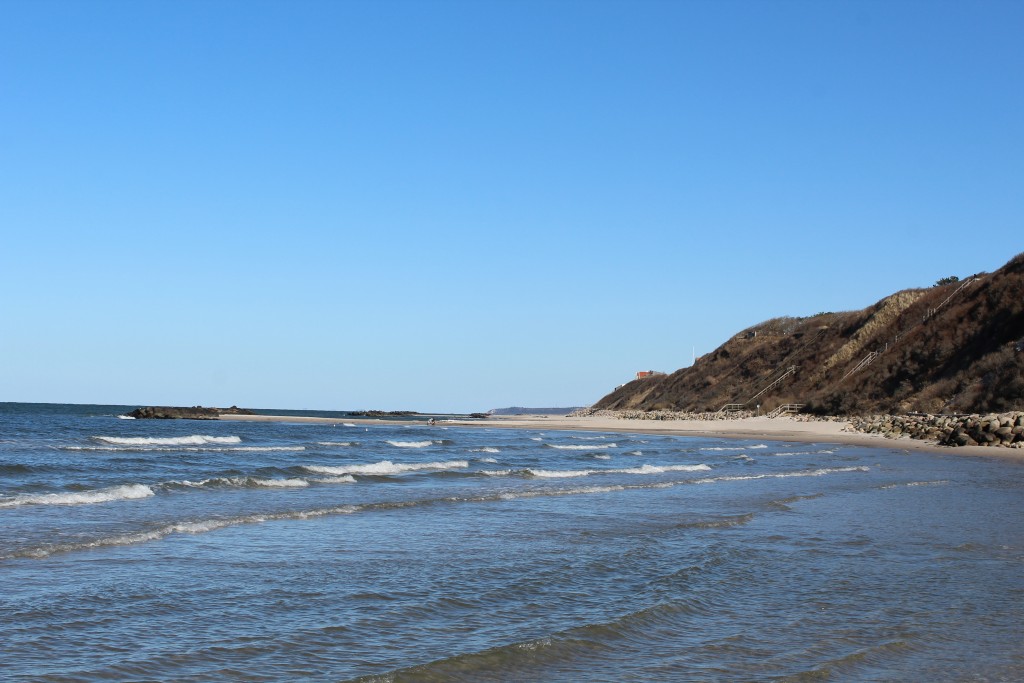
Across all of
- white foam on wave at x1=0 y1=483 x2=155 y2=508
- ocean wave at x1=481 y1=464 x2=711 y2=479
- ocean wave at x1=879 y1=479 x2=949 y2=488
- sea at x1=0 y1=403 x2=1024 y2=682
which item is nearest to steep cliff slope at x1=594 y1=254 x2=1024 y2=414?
ocean wave at x1=481 y1=464 x2=711 y2=479

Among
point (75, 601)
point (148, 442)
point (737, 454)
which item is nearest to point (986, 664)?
point (75, 601)

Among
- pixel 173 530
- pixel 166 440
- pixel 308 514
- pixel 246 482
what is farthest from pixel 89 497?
pixel 166 440

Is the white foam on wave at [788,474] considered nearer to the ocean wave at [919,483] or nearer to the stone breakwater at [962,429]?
the ocean wave at [919,483]

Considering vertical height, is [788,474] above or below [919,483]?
below

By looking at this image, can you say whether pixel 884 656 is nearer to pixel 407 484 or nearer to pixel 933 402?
pixel 407 484

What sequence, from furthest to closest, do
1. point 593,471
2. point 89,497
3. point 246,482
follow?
point 593,471, point 246,482, point 89,497

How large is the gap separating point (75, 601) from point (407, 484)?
1503 centimetres

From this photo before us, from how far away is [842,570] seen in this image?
10969 millimetres

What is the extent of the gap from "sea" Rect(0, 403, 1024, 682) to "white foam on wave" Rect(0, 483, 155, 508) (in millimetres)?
117

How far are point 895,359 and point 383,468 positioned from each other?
160 feet

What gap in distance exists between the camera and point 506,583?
10188mm

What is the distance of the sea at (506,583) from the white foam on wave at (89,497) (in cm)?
12

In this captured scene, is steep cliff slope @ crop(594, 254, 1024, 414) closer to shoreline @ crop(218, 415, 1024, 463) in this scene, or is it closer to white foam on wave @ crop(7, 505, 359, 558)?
shoreline @ crop(218, 415, 1024, 463)

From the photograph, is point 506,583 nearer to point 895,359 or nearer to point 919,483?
point 919,483
